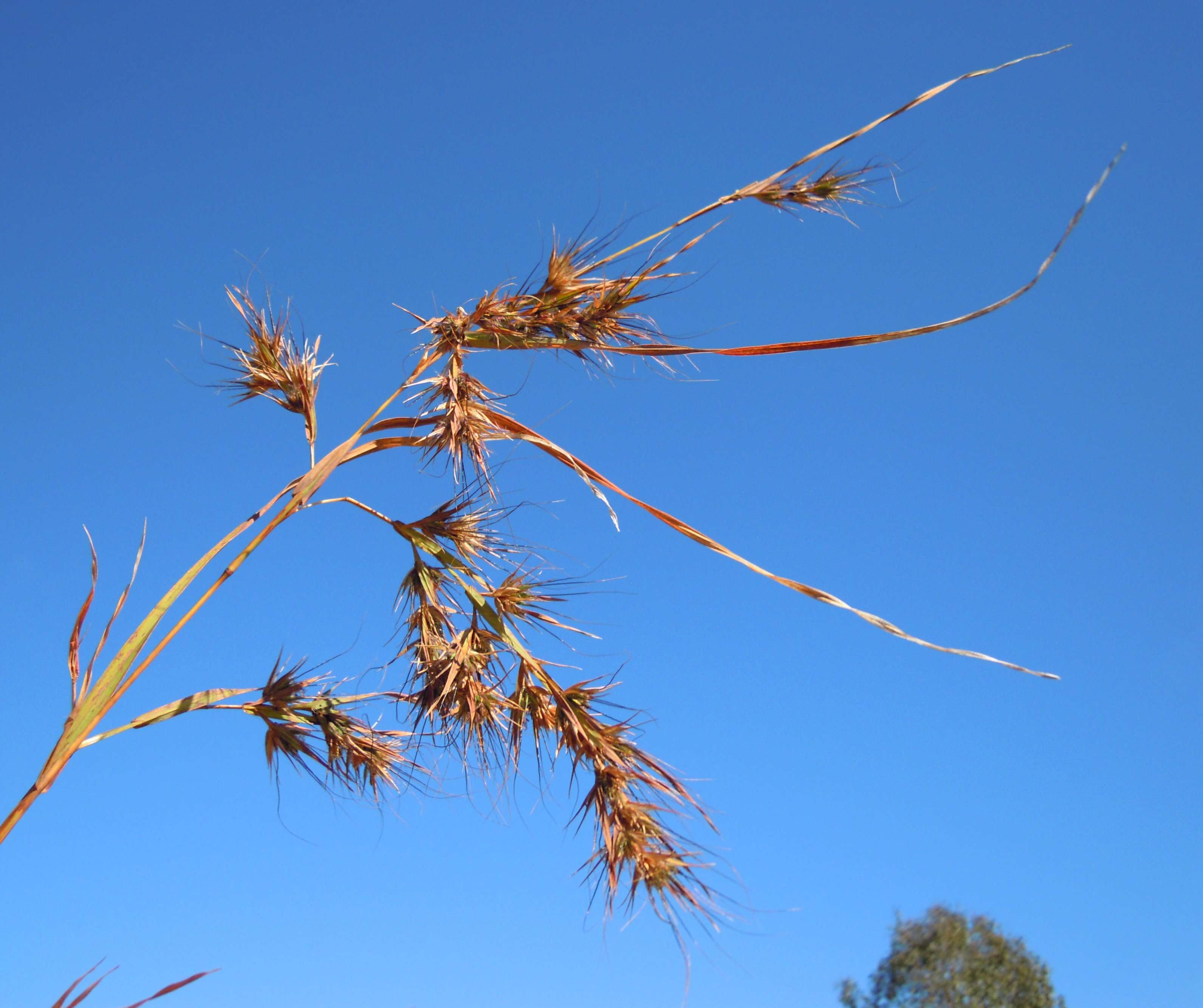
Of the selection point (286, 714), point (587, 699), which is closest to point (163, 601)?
point (286, 714)

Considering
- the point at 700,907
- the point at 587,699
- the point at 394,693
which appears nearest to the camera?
the point at 700,907

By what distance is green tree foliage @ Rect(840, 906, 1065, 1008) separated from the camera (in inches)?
581

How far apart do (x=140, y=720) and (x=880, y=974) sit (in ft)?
55.2

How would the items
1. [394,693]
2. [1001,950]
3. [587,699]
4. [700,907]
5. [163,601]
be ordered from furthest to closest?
[1001,950] < [394,693] < [587,699] < [700,907] < [163,601]

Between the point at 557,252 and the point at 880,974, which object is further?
the point at 880,974

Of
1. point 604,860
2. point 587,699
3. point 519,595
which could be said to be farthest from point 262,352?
point 604,860

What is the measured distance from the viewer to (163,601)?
6.56 feet

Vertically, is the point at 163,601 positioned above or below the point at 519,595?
below

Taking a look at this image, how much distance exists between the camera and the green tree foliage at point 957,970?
1477 centimetres

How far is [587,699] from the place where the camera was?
2430 mm

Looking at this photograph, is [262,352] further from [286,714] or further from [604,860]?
[604,860]

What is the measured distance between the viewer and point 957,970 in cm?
1519

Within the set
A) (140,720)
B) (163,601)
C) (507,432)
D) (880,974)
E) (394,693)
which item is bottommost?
(140,720)

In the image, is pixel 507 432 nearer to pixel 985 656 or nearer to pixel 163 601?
pixel 163 601
